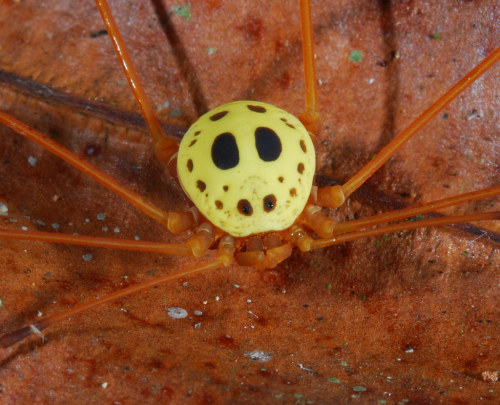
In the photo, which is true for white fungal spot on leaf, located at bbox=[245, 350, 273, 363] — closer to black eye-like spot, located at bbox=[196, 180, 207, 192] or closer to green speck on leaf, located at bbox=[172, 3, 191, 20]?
black eye-like spot, located at bbox=[196, 180, 207, 192]

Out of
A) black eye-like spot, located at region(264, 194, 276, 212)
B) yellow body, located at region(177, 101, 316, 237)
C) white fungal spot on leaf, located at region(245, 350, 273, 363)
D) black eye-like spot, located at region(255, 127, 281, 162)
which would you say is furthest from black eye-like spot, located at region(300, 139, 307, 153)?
white fungal spot on leaf, located at region(245, 350, 273, 363)

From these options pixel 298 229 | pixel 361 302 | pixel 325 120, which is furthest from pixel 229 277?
pixel 325 120

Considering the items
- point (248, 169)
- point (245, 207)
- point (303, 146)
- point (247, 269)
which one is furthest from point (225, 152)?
point (247, 269)

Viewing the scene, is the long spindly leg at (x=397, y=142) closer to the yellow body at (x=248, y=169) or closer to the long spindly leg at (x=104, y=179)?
the yellow body at (x=248, y=169)

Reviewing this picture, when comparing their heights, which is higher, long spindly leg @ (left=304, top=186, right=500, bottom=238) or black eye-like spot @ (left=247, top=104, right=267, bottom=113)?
black eye-like spot @ (left=247, top=104, right=267, bottom=113)

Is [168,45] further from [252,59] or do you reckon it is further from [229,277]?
[229,277]

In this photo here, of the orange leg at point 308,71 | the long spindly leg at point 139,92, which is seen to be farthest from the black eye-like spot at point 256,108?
the long spindly leg at point 139,92
